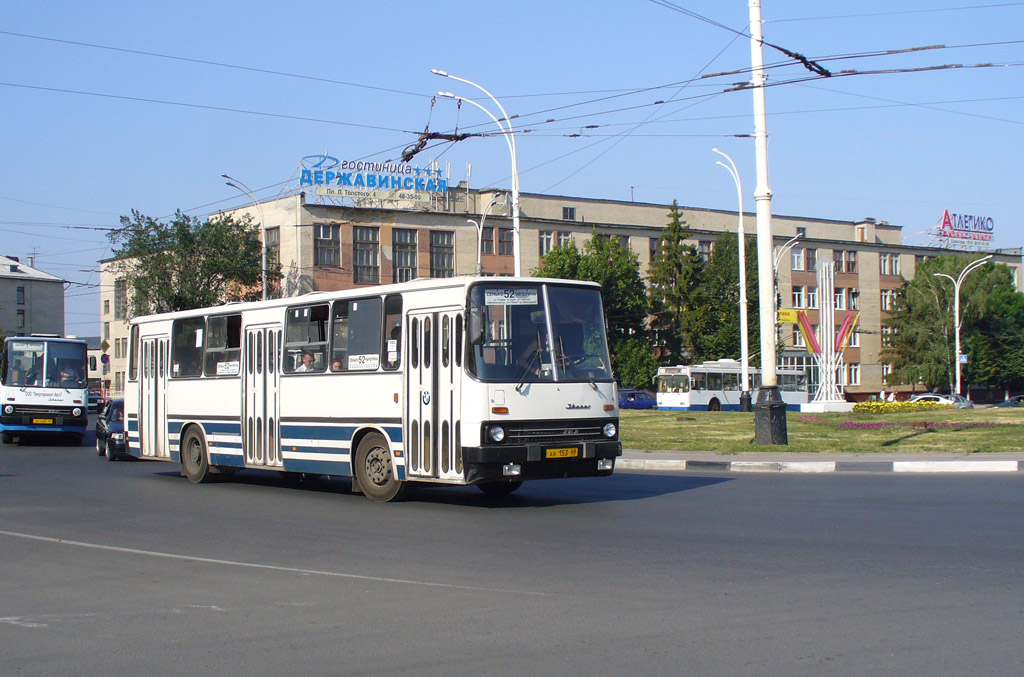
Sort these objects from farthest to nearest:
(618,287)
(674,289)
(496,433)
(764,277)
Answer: (674,289)
(618,287)
(764,277)
(496,433)

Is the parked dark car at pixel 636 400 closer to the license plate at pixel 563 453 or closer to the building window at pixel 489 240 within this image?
the building window at pixel 489 240

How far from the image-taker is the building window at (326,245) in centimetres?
6700

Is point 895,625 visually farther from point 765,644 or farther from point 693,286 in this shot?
point 693,286

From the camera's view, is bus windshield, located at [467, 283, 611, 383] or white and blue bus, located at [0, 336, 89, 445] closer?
bus windshield, located at [467, 283, 611, 383]

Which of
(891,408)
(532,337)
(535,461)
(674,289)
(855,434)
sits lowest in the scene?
(855,434)

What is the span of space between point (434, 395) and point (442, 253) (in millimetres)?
58692

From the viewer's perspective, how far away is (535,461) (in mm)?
13023

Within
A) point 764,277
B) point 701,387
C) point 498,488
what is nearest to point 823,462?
point 764,277

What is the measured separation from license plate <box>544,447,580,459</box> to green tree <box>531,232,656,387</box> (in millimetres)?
58185

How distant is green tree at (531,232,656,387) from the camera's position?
Result: 237 feet

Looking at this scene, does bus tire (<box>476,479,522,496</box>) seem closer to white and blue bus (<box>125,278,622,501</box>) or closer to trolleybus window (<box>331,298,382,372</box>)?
white and blue bus (<box>125,278,622,501</box>)

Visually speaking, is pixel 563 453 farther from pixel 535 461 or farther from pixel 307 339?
pixel 307 339

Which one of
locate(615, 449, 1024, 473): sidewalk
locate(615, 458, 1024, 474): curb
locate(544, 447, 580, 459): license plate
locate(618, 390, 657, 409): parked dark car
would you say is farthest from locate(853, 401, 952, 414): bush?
locate(544, 447, 580, 459): license plate

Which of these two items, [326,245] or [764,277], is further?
[326,245]
